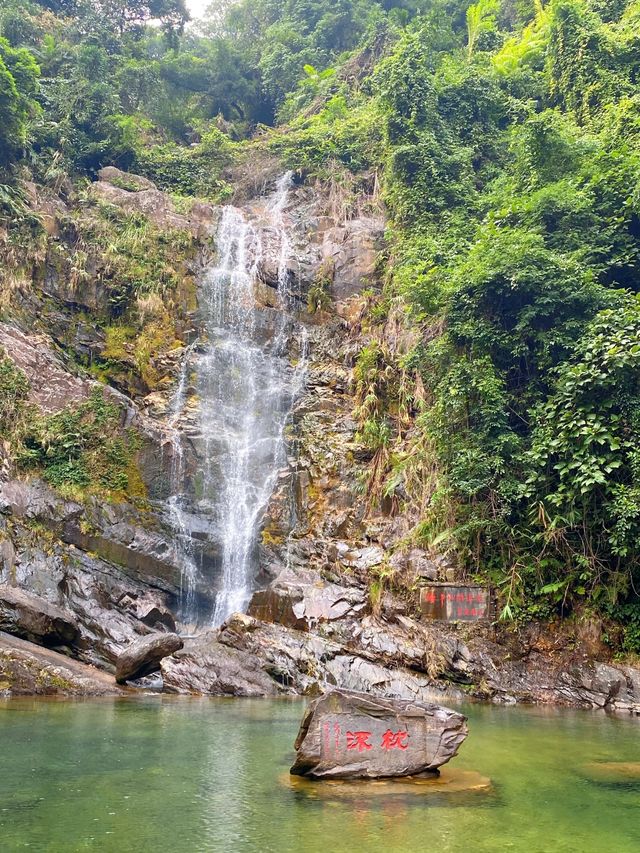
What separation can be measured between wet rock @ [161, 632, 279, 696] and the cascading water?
9.77 feet

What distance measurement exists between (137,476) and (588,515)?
10414mm

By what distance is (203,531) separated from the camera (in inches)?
637

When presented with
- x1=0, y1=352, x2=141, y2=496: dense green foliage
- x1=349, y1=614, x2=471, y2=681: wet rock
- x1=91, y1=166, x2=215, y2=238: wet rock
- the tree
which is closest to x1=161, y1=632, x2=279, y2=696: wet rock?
x1=349, y1=614, x2=471, y2=681: wet rock

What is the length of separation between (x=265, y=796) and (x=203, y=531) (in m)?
11.3

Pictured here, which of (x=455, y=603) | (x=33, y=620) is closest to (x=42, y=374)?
(x=33, y=620)

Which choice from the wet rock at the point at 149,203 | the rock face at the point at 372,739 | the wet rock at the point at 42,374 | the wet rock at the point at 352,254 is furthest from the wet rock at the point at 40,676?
the wet rock at the point at 149,203

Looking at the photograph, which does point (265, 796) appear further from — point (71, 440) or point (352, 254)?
point (352, 254)

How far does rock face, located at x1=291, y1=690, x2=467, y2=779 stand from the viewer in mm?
5852

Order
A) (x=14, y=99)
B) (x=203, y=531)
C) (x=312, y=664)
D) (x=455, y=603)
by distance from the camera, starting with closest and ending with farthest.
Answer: (x=312, y=664) → (x=455, y=603) → (x=203, y=531) → (x=14, y=99)

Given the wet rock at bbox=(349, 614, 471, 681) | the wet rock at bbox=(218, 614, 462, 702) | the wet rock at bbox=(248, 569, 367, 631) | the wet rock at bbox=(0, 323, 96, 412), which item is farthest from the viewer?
the wet rock at bbox=(0, 323, 96, 412)

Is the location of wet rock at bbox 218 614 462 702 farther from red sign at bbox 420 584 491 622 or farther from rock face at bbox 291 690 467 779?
rock face at bbox 291 690 467 779

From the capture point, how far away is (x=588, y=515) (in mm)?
12492

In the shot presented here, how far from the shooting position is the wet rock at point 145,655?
37.4ft

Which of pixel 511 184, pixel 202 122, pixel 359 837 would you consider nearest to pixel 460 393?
pixel 511 184
